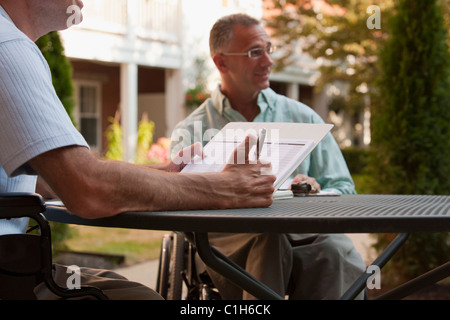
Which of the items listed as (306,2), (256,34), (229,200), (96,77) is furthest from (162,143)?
(229,200)

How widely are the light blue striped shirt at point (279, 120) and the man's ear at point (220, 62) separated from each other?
11cm

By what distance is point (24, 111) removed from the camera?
4.32 ft

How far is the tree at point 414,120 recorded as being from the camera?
4684 millimetres

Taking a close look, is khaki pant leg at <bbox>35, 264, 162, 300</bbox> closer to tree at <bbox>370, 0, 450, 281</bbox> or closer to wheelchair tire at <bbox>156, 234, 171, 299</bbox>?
wheelchair tire at <bbox>156, 234, 171, 299</bbox>

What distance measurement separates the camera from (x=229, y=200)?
1531 mm

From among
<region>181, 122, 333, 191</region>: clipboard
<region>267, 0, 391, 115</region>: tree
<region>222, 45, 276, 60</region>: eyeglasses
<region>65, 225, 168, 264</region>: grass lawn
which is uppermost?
<region>267, 0, 391, 115</region>: tree

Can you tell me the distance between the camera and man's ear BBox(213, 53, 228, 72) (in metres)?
3.25

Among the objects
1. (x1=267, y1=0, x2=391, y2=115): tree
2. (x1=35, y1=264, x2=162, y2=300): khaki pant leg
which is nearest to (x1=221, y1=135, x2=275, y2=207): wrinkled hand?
(x1=35, y1=264, x2=162, y2=300): khaki pant leg

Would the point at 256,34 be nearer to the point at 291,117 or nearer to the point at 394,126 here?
the point at 291,117

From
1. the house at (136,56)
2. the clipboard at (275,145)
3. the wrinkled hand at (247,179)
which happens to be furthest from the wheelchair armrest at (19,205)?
the house at (136,56)

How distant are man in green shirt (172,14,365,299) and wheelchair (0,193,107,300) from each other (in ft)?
3.42

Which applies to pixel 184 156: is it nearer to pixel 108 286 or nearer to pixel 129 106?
pixel 108 286

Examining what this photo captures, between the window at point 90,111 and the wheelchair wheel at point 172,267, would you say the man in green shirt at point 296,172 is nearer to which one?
the wheelchair wheel at point 172,267
